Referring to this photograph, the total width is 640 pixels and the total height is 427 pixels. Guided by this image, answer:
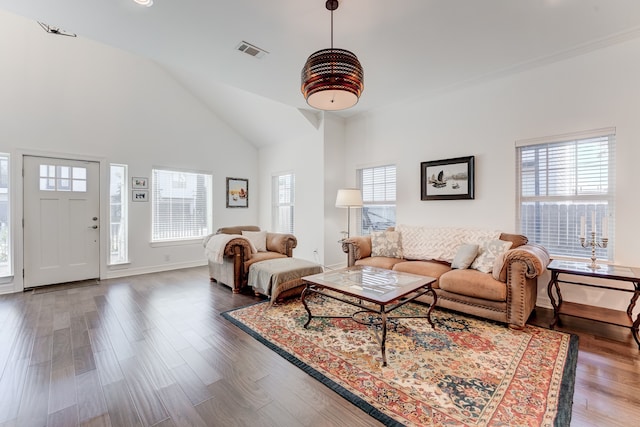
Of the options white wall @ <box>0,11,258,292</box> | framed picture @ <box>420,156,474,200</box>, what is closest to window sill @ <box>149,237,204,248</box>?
white wall @ <box>0,11,258,292</box>

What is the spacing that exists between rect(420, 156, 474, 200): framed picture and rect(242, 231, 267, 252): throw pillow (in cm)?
268

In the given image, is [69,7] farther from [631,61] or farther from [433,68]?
[631,61]

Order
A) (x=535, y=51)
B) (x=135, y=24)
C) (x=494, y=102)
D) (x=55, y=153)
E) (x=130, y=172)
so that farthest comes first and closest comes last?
(x=130, y=172)
(x=55, y=153)
(x=494, y=102)
(x=535, y=51)
(x=135, y=24)

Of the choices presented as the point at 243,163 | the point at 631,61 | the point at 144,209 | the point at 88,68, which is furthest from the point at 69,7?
the point at 631,61

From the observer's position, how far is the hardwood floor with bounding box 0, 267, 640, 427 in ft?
5.25

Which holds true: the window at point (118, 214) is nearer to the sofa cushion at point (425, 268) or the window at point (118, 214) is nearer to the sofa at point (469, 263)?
the sofa at point (469, 263)

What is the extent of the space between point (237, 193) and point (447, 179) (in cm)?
450

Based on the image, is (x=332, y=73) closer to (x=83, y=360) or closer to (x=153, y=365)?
(x=153, y=365)

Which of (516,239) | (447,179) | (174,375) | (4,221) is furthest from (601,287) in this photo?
(4,221)

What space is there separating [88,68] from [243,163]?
3.07 meters

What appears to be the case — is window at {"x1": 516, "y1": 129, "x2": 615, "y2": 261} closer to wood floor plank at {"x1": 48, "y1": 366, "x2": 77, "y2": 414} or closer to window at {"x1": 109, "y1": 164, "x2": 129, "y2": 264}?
wood floor plank at {"x1": 48, "y1": 366, "x2": 77, "y2": 414}

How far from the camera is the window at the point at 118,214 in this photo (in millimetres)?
4895

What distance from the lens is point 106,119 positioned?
Answer: 4.72m

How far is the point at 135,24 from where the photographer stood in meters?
2.57
